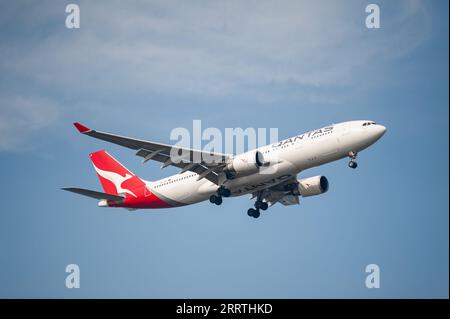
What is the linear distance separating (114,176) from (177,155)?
34.8 feet

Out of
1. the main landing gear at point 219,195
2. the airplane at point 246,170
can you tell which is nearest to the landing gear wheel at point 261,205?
the airplane at point 246,170

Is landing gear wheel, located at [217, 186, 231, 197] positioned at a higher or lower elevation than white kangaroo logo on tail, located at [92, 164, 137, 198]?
lower

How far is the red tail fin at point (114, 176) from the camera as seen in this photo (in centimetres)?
5731

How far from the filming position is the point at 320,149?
49.2 m

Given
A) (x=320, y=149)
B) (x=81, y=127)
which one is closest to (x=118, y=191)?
(x=81, y=127)

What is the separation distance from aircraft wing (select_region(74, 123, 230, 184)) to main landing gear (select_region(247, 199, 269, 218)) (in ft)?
19.8

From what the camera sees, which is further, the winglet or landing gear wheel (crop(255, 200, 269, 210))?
landing gear wheel (crop(255, 200, 269, 210))

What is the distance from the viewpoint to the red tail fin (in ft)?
188

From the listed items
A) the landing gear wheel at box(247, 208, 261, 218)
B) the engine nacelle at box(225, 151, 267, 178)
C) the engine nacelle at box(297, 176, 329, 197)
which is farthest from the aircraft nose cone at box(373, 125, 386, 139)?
the landing gear wheel at box(247, 208, 261, 218)

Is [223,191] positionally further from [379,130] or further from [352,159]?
[379,130]

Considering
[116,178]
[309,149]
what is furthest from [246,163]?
[116,178]

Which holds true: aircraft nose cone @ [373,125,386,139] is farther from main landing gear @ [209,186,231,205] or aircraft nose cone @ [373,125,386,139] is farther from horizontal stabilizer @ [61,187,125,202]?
horizontal stabilizer @ [61,187,125,202]
